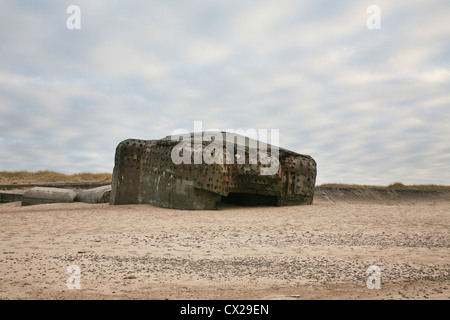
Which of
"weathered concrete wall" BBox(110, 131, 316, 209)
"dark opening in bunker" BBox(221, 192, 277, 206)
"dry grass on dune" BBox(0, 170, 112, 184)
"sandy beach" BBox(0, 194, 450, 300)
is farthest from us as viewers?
"dry grass on dune" BBox(0, 170, 112, 184)

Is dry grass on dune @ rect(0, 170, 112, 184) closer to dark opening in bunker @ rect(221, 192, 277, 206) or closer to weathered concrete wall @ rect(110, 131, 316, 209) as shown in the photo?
weathered concrete wall @ rect(110, 131, 316, 209)

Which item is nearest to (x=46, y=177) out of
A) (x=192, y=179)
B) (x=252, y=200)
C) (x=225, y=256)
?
(x=252, y=200)

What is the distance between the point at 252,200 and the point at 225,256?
6.72 metres

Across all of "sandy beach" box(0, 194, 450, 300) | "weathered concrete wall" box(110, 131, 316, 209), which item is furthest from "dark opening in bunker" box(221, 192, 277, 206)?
"sandy beach" box(0, 194, 450, 300)

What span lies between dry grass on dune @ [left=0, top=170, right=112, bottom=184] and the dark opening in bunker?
1577 cm

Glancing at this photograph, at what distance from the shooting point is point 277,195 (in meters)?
10.8

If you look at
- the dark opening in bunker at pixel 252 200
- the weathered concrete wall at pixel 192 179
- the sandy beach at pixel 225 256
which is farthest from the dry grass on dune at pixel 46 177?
the sandy beach at pixel 225 256

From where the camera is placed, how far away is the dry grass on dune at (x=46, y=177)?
25.6 meters

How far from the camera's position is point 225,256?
4762 mm

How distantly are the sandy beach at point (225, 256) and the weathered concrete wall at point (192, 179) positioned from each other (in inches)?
56.1

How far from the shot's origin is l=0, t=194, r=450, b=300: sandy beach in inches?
130

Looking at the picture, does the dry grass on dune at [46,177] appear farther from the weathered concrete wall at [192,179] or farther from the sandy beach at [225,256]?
the sandy beach at [225,256]
